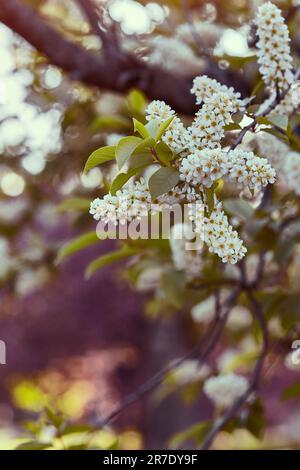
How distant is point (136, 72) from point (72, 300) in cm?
477

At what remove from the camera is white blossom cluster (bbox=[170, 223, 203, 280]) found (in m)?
1.34

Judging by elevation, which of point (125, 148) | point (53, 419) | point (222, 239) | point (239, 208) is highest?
point (239, 208)

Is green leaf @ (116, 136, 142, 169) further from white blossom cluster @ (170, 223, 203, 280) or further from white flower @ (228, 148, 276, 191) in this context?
white blossom cluster @ (170, 223, 203, 280)

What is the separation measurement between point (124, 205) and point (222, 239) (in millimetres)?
102

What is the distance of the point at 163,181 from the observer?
74 cm

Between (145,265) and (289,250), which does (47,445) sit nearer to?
(145,265)

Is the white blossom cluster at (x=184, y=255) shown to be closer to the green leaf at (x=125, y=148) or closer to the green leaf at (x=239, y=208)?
the green leaf at (x=239, y=208)

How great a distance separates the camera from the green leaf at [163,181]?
2.39 ft

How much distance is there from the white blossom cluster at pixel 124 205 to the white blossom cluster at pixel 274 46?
0.25 m

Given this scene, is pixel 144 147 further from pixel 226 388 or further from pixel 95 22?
pixel 95 22

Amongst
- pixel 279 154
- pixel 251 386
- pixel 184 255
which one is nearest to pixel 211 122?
pixel 279 154

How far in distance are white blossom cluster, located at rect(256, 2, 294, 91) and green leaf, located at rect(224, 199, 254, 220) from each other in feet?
1.23

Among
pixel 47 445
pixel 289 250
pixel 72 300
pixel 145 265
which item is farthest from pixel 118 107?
pixel 72 300

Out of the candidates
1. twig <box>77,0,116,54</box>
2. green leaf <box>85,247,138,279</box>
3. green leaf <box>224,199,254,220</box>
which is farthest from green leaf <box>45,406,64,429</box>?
twig <box>77,0,116,54</box>
